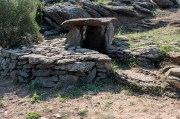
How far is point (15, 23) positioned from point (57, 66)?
2973 millimetres

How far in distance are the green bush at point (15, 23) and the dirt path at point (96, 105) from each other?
2676mm

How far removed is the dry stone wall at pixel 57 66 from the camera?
6.56 meters

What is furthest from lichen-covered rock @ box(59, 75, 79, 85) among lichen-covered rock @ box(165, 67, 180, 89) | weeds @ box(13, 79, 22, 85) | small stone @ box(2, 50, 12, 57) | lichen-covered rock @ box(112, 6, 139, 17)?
lichen-covered rock @ box(112, 6, 139, 17)

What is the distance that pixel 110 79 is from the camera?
6.72 m

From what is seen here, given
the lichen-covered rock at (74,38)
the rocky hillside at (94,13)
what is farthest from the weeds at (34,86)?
the rocky hillside at (94,13)

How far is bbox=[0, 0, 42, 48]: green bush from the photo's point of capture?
8.30m

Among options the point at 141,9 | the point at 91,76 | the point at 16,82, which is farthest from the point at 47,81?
the point at 141,9

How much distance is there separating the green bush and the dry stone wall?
3.90ft

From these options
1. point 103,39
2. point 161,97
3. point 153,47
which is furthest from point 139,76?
point 103,39

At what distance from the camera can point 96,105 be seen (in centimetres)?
540

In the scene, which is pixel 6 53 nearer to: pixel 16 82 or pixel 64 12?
pixel 16 82

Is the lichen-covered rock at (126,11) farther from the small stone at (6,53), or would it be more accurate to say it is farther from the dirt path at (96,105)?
the dirt path at (96,105)

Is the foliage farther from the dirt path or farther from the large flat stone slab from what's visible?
the large flat stone slab

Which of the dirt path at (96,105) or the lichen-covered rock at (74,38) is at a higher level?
the lichen-covered rock at (74,38)
